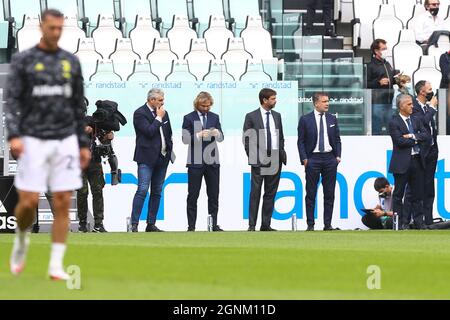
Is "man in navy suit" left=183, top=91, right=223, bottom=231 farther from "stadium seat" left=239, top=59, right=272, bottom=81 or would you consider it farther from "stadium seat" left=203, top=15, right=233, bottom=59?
"stadium seat" left=203, top=15, right=233, bottom=59

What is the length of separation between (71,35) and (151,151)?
6.59 meters

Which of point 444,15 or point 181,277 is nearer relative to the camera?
point 181,277

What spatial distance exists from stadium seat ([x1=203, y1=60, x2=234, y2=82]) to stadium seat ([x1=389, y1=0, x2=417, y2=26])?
7.88m

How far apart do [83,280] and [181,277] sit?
33.8 inches

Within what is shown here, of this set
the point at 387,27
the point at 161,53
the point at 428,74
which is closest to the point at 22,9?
the point at 161,53

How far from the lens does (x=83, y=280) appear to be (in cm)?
1090

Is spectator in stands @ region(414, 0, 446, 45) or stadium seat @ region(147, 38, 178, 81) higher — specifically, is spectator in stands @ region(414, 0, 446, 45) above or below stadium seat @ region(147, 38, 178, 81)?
above

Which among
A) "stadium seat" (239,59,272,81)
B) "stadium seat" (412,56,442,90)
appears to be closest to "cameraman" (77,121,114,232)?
"stadium seat" (239,59,272,81)

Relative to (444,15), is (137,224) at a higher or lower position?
lower

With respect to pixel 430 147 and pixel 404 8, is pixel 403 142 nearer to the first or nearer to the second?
pixel 430 147

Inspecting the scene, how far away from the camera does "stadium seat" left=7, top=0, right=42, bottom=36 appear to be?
2742 centimetres

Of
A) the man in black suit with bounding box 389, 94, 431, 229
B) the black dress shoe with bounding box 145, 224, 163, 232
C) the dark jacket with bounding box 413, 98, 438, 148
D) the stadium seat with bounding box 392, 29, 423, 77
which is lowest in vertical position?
the black dress shoe with bounding box 145, 224, 163, 232
